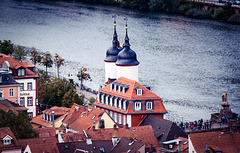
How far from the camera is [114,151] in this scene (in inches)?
2827

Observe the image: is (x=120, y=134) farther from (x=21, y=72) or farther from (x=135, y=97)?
(x=21, y=72)

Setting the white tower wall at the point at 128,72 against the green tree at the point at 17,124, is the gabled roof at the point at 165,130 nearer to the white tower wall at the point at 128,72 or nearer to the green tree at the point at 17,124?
the green tree at the point at 17,124

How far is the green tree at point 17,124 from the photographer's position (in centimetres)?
7544

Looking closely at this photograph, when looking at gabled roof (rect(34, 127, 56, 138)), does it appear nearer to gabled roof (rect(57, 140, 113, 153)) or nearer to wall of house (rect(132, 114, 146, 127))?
gabled roof (rect(57, 140, 113, 153))

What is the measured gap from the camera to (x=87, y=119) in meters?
87.4

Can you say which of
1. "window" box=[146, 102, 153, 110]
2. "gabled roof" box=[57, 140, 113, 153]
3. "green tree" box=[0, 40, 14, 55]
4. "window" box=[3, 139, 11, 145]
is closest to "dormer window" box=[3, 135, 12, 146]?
"window" box=[3, 139, 11, 145]

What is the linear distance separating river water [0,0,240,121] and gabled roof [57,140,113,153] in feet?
108

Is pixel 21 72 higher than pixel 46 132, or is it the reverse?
pixel 21 72

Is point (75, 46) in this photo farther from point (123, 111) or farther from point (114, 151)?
point (114, 151)

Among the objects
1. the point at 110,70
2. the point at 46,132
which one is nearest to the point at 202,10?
the point at 110,70

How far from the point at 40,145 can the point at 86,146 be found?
Answer: 14.3 feet

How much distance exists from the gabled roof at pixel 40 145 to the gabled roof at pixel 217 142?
34.4 feet

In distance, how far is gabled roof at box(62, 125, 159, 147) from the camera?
253 feet

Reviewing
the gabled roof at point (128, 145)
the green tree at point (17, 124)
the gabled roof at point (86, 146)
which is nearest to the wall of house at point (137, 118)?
the gabled roof at point (86, 146)
